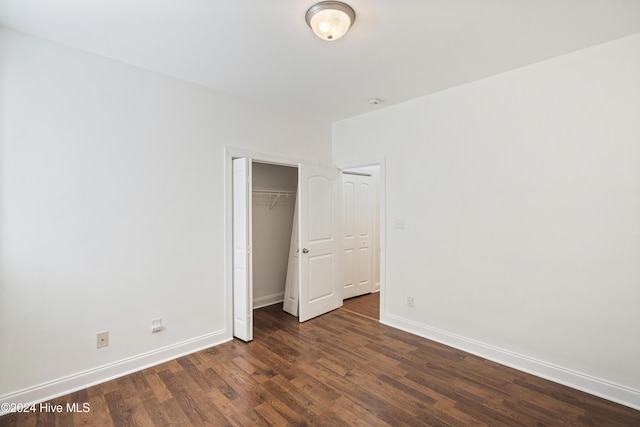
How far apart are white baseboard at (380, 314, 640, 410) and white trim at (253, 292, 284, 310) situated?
74.5 inches

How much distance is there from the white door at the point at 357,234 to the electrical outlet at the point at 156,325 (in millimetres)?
2585

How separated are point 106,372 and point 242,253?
4.83 feet

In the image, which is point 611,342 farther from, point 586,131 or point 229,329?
point 229,329

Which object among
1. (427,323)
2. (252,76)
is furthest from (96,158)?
(427,323)

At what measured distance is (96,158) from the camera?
7.89 ft

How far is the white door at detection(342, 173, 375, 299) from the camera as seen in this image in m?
4.60

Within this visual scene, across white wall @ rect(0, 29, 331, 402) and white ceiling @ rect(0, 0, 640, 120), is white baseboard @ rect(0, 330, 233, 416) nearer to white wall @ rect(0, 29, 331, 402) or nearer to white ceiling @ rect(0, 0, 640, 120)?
white wall @ rect(0, 29, 331, 402)

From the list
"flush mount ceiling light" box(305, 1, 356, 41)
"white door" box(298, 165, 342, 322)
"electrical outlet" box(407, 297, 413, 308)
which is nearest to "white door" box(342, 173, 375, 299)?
"white door" box(298, 165, 342, 322)

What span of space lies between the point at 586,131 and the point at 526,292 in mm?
1406

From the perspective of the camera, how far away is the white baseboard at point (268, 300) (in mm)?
4223

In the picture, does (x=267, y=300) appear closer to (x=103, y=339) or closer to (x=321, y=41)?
(x=103, y=339)

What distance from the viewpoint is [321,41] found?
86.1 inches

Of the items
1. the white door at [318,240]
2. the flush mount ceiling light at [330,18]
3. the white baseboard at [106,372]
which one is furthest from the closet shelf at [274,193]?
the flush mount ceiling light at [330,18]

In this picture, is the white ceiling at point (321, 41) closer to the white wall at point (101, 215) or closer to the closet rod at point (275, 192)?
the white wall at point (101, 215)
